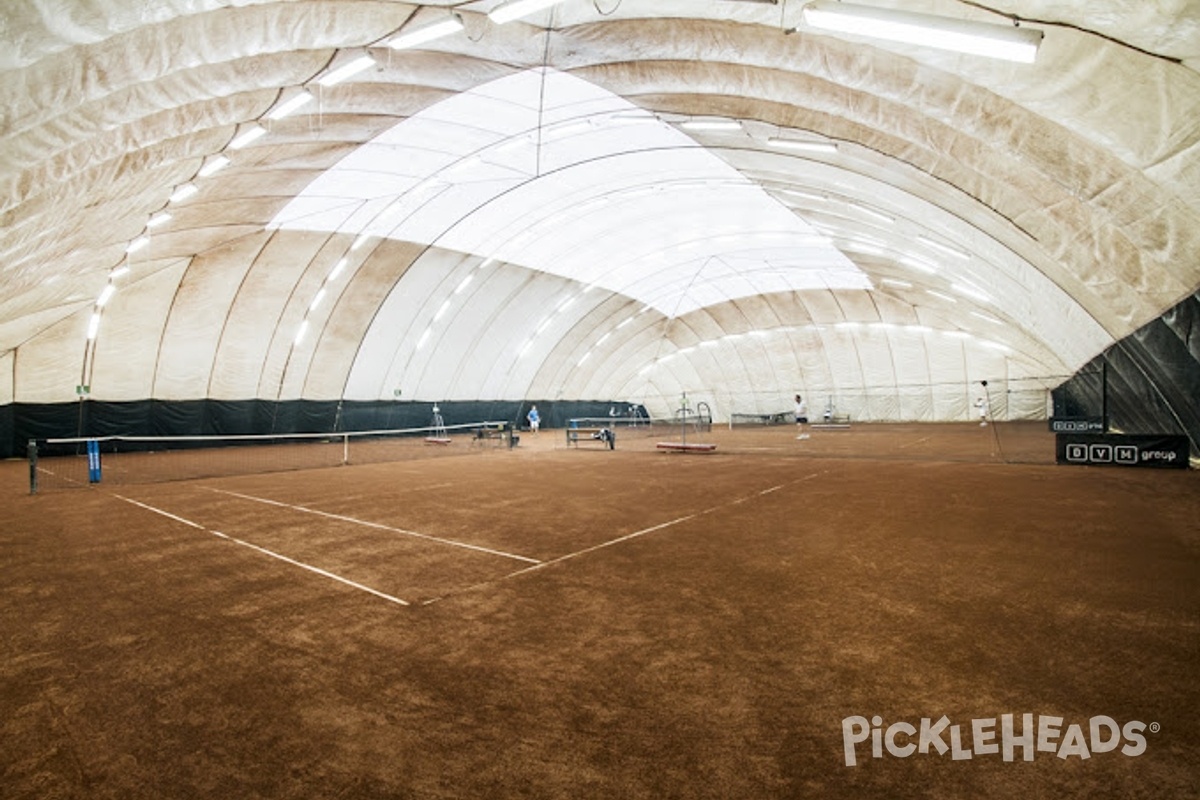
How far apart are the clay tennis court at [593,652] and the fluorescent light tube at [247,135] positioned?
28.3ft

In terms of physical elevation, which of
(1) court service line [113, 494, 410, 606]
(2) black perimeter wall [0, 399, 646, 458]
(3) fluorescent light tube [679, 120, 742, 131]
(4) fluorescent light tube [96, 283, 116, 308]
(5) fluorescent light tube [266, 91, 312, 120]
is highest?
(3) fluorescent light tube [679, 120, 742, 131]

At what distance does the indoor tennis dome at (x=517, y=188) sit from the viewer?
7574mm

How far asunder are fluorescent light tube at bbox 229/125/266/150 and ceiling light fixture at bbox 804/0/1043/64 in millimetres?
11818

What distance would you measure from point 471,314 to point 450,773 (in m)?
33.6

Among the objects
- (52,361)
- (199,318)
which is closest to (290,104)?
(199,318)

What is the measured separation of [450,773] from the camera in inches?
118

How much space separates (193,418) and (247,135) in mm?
20429

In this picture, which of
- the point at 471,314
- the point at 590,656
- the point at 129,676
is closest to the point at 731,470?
the point at 590,656

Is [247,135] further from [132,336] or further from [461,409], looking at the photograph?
[461,409]

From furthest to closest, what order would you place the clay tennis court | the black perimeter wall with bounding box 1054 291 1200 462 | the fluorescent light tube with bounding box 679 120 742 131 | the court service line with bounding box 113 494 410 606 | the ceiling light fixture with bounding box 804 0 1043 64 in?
1. the fluorescent light tube with bounding box 679 120 742 131
2. the black perimeter wall with bounding box 1054 291 1200 462
3. the ceiling light fixture with bounding box 804 0 1043 64
4. the court service line with bounding box 113 494 410 606
5. the clay tennis court

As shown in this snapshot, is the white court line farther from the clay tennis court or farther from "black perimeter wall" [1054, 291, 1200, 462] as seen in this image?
"black perimeter wall" [1054, 291, 1200, 462]

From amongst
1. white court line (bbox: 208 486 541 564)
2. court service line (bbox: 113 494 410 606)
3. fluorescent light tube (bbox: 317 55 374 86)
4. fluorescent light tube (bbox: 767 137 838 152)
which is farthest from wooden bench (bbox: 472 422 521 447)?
fluorescent light tube (bbox: 317 55 374 86)

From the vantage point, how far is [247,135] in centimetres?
1311

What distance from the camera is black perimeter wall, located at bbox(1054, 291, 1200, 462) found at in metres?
10.9
